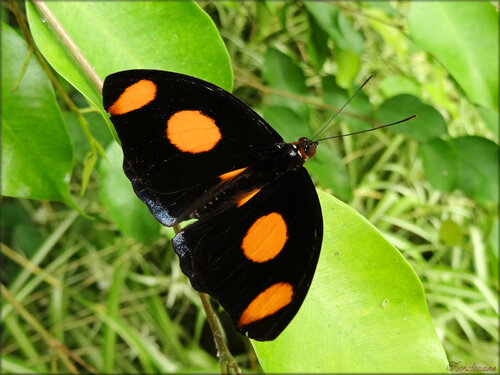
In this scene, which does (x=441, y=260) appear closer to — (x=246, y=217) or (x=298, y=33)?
(x=298, y=33)

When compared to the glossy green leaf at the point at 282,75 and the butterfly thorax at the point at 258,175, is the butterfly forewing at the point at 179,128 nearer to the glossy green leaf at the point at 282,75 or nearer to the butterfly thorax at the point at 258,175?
the butterfly thorax at the point at 258,175

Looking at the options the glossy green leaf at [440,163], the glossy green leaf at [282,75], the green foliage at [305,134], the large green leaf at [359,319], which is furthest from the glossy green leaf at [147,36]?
the glossy green leaf at [440,163]

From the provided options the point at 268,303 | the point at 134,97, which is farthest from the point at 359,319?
the point at 134,97

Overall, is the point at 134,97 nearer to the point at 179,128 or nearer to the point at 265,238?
the point at 179,128

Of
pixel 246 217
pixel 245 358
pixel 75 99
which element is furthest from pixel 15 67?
pixel 245 358

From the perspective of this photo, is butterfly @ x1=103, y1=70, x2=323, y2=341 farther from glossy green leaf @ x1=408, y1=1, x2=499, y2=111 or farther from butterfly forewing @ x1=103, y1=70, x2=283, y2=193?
glossy green leaf @ x1=408, y1=1, x2=499, y2=111

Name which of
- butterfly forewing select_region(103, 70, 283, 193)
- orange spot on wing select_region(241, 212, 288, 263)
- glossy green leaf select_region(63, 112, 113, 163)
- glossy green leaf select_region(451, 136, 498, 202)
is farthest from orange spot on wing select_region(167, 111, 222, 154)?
glossy green leaf select_region(451, 136, 498, 202)
